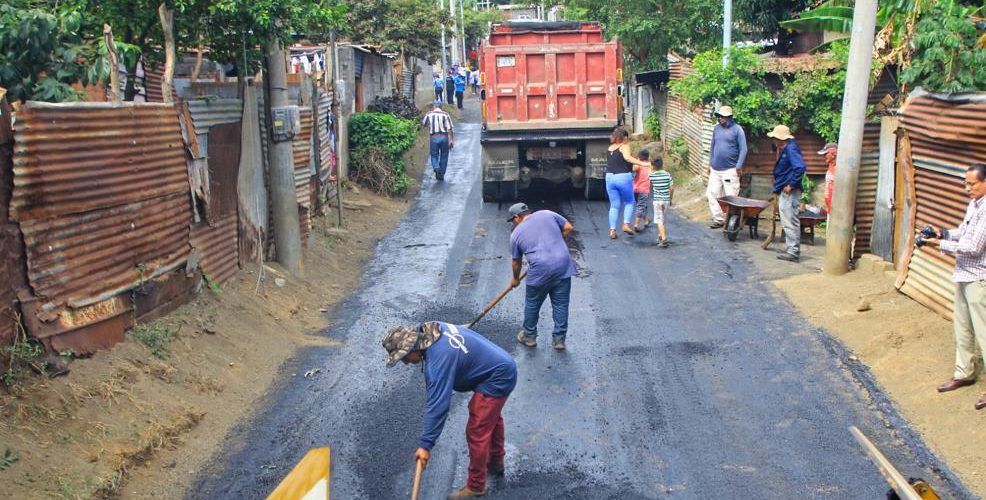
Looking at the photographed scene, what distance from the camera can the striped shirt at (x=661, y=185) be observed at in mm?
12656

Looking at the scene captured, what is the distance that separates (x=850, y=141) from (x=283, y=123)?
6.34 meters

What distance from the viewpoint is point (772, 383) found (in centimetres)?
727

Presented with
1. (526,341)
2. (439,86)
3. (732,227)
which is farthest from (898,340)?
(439,86)

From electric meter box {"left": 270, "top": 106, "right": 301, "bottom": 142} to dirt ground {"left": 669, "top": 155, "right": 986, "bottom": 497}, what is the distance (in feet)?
19.0

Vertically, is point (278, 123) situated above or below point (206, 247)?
above

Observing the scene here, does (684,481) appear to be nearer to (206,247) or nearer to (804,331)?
(804,331)

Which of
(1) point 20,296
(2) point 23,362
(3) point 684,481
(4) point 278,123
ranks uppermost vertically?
(4) point 278,123

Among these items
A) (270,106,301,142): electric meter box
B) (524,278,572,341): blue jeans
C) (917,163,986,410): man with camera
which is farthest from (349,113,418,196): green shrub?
(917,163,986,410): man with camera

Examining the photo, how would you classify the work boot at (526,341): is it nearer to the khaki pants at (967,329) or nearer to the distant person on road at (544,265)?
the distant person on road at (544,265)

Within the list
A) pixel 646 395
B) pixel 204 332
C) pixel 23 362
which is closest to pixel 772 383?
pixel 646 395

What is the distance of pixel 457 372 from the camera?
5.50 m

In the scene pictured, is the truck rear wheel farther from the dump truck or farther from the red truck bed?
the red truck bed

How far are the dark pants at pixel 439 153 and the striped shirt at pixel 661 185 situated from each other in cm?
737

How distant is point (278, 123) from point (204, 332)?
10.4 feet
